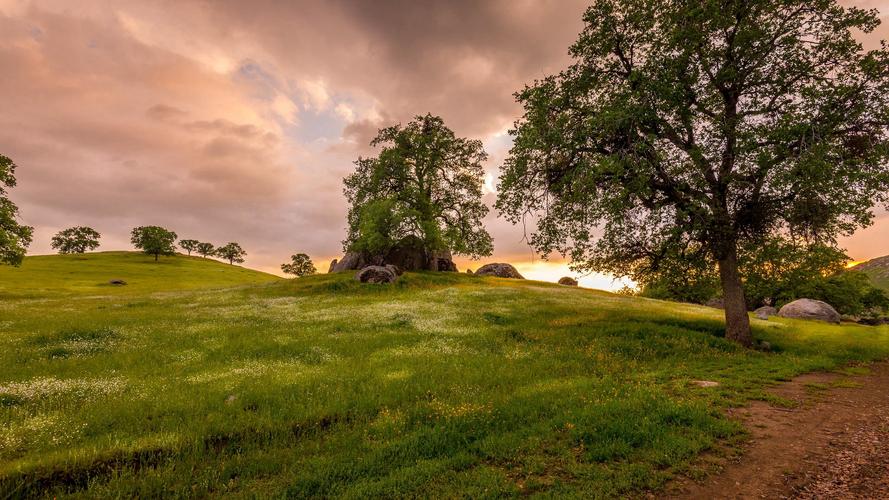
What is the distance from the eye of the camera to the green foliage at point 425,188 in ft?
160

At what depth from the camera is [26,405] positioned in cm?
1016

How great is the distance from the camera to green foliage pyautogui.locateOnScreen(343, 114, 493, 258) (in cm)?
4872

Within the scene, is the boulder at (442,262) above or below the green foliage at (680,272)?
above

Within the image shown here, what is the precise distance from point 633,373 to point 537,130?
12.7 meters

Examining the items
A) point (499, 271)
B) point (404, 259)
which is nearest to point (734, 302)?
point (404, 259)

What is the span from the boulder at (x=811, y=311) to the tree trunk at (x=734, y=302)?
101ft

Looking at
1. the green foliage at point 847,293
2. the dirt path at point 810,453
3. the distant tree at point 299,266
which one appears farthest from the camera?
the distant tree at point 299,266

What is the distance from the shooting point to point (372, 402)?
10.8 meters

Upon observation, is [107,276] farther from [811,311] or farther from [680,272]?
[811,311]

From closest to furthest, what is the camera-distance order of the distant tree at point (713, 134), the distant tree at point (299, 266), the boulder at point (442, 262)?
the distant tree at point (713, 134)
the boulder at point (442, 262)
the distant tree at point (299, 266)

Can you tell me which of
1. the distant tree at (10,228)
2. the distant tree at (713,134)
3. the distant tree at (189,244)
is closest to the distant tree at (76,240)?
the distant tree at (189,244)

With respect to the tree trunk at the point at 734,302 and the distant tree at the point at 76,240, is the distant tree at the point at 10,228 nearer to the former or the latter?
the tree trunk at the point at 734,302

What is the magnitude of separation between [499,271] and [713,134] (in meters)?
50.3

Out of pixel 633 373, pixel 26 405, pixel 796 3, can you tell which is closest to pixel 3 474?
pixel 26 405
